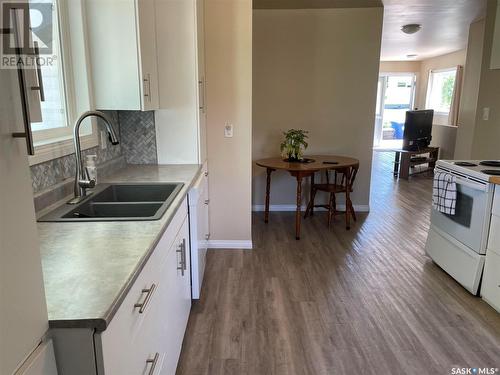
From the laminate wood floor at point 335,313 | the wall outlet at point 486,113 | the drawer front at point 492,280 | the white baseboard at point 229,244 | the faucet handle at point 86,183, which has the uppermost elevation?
the wall outlet at point 486,113

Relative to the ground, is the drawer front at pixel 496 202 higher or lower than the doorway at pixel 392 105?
lower

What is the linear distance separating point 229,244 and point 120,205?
70.6 inches

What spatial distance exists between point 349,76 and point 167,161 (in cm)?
267

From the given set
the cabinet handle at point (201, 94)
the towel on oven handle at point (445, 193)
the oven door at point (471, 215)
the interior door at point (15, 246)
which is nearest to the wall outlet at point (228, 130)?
the cabinet handle at point (201, 94)

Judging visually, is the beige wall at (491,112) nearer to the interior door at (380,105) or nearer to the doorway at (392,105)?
the doorway at (392,105)

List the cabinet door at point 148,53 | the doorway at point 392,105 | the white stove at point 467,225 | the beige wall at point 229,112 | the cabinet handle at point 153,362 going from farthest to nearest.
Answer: the doorway at point 392,105
the beige wall at point 229,112
the white stove at point 467,225
the cabinet door at point 148,53
the cabinet handle at point 153,362

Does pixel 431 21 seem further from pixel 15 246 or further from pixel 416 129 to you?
pixel 15 246

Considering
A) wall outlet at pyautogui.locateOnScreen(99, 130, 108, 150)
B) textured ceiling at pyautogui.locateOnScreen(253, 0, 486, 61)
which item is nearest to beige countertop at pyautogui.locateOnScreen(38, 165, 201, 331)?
wall outlet at pyautogui.locateOnScreen(99, 130, 108, 150)

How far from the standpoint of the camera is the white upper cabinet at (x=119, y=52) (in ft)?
6.85

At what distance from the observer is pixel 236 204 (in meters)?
3.45

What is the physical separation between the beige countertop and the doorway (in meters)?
10.0

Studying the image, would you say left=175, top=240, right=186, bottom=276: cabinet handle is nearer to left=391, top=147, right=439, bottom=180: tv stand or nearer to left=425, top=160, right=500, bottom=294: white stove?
left=425, top=160, right=500, bottom=294: white stove

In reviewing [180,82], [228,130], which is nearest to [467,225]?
[228,130]

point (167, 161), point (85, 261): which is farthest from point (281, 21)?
point (85, 261)
